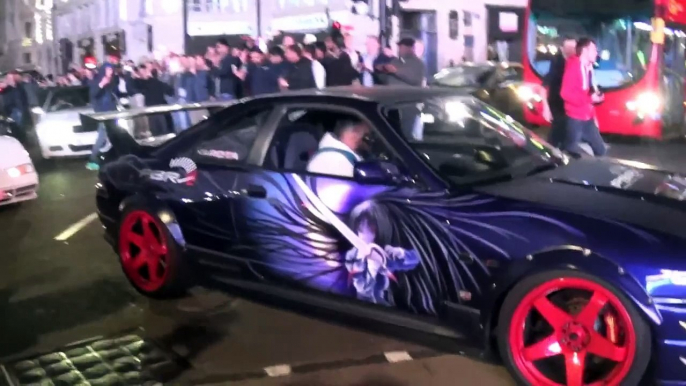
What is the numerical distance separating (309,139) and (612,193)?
1720 millimetres

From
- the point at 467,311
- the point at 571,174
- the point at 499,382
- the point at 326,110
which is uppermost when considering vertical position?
the point at 326,110

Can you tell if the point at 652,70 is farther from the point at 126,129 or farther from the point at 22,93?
the point at 22,93

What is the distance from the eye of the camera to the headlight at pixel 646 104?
477 inches

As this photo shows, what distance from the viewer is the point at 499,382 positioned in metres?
3.89

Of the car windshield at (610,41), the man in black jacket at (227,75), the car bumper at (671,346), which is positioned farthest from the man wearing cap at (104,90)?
the car bumper at (671,346)

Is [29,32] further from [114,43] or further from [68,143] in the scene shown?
[68,143]

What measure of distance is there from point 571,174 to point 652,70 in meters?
8.79

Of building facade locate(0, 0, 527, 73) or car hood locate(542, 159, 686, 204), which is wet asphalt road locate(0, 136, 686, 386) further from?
building facade locate(0, 0, 527, 73)

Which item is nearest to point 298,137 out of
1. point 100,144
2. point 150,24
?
point 100,144

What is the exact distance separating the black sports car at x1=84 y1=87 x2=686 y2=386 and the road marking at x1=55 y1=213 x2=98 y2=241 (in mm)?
2011

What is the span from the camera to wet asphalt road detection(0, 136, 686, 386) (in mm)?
4047

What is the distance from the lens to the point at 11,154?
8.10 m

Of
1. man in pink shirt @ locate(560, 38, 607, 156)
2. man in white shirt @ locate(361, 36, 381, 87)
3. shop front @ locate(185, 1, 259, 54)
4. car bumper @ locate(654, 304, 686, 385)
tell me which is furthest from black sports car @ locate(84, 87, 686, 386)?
shop front @ locate(185, 1, 259, 54)

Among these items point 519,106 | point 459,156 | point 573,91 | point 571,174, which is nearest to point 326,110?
point 459,156
